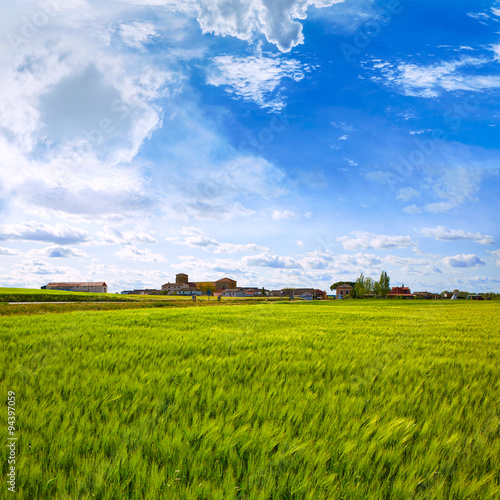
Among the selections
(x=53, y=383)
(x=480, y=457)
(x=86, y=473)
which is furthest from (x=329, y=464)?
(x=53, y=383)

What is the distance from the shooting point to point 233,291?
154000 mm

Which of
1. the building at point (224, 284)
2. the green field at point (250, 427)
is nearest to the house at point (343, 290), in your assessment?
the building at point (224, 284)

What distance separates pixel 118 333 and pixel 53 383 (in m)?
5.13

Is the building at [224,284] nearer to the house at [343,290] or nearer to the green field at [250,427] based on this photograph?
the house at [343,290]

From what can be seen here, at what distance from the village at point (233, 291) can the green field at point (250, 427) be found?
12636 centimetres

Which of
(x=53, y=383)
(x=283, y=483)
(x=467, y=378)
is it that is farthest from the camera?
(x=467, y=378)

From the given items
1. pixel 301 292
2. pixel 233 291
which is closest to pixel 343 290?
pixel 301 292

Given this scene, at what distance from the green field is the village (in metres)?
126

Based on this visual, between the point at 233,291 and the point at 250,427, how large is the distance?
499 feet

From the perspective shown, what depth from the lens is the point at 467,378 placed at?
18.5ft

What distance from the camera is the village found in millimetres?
134375

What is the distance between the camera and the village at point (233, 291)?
441ft

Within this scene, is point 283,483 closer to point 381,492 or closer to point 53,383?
point 381,492

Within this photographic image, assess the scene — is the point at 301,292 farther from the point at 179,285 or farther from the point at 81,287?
the point at 81,287
